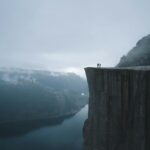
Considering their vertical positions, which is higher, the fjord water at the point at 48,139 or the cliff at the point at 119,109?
the cliff at the point at 119,109

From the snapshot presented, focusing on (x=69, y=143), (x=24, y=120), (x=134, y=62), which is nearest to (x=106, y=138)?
(x=134, y=62)

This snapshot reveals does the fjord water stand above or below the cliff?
below

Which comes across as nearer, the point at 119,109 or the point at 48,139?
the point at 119,109

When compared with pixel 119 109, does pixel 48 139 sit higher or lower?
lower

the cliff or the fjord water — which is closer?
the cliff

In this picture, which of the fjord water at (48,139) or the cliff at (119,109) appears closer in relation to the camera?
the cliff at (119,109)
